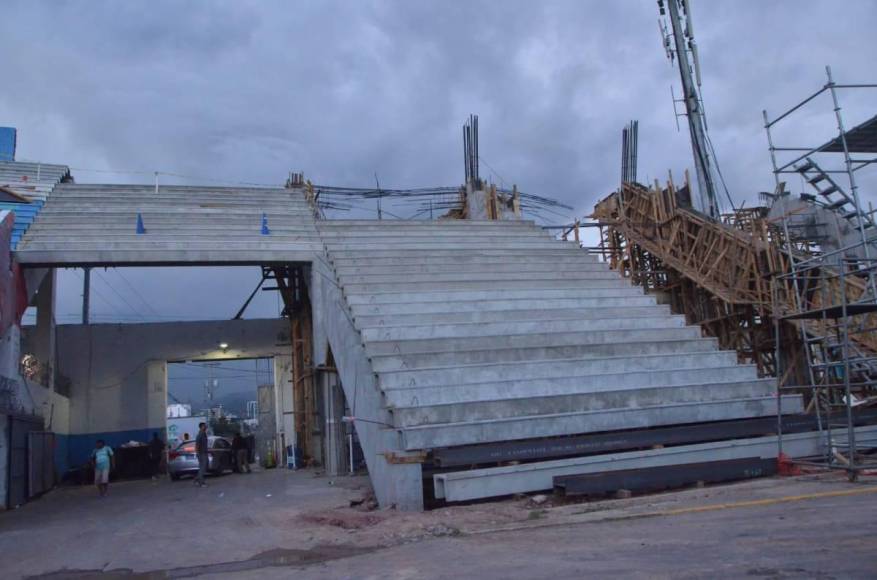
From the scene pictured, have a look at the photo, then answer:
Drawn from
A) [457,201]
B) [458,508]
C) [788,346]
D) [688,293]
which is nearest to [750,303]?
[788,346]

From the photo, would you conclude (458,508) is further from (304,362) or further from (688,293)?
(688,293)

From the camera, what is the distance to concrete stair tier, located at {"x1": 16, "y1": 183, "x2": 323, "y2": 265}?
54.4 ft

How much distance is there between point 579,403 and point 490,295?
4.74 meters

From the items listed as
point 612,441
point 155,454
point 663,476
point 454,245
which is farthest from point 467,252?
point 155,454

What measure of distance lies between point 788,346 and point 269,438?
16900 millimetres

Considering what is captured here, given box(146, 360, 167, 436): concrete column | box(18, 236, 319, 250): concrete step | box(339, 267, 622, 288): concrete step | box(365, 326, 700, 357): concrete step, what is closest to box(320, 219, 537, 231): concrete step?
box(18, 236, 319, 250): concrete step

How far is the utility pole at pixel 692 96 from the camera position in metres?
24.6

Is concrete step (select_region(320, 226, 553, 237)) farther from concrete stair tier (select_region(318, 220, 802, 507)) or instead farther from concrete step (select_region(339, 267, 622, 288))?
concrete step (select_region(339, 267, 622, 288))

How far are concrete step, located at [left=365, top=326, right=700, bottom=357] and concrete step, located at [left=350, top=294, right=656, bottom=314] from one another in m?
1.16

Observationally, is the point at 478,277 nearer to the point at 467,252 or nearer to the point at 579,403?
the point at 467,252

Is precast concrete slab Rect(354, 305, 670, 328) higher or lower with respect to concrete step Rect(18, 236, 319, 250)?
lower

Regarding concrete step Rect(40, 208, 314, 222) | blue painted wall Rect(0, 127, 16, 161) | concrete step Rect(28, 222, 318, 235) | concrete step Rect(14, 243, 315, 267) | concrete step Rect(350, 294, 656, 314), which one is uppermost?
blue painted wall Rect(0, 127, 16, 161)

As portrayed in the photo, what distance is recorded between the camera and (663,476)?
30.4ft

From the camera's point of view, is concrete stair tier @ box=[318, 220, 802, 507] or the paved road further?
concrete stair tier @ box=[318, 220, 802, 507]
